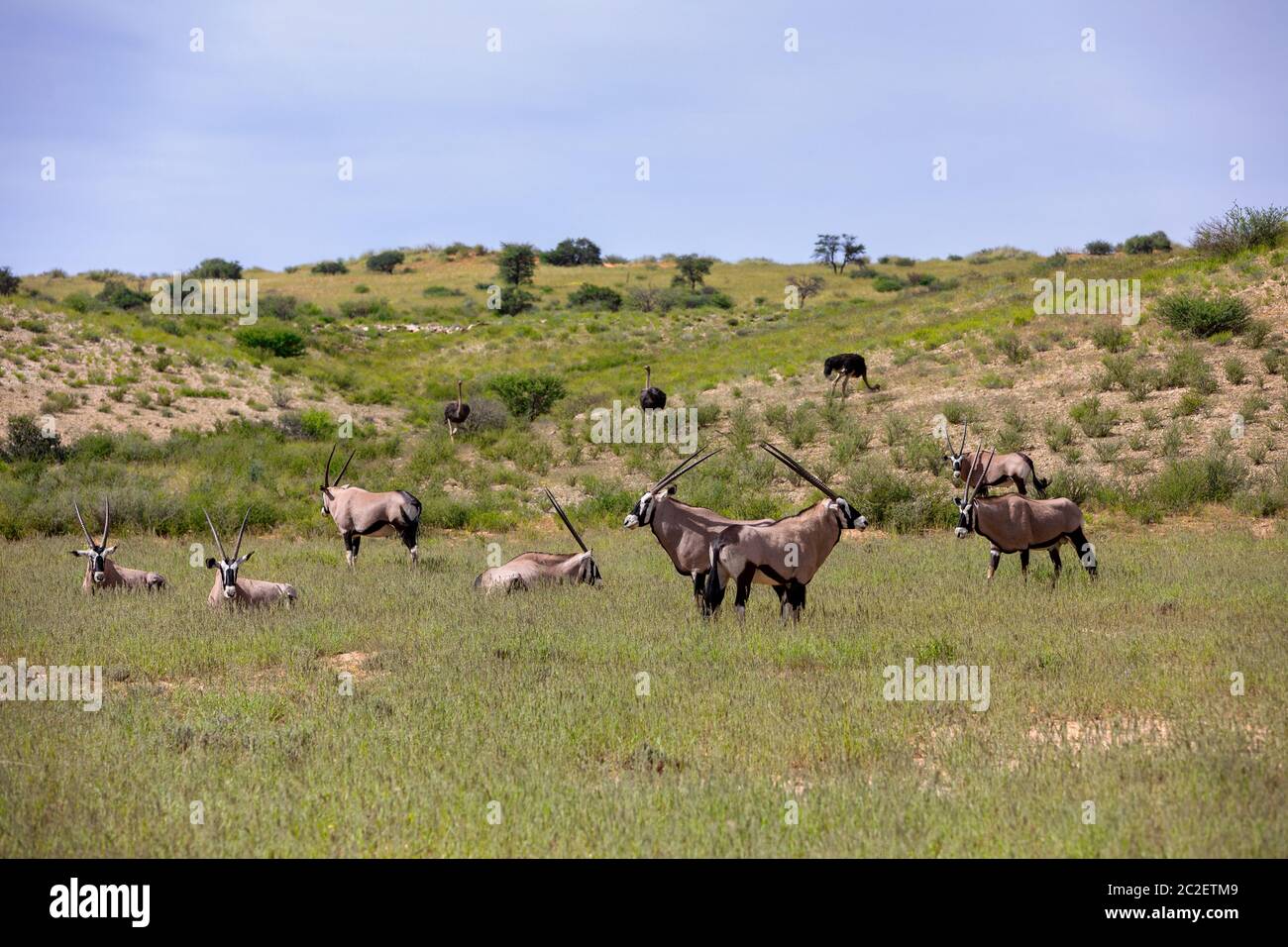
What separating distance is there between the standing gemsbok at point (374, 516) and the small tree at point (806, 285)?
178 ft

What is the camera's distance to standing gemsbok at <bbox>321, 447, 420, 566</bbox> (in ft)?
52.9

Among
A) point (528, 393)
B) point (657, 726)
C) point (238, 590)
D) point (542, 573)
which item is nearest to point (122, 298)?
point (528, 393)

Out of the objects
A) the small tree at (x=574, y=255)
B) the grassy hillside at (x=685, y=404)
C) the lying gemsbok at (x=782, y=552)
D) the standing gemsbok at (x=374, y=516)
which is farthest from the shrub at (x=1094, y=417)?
the small tree at (x=574, y=255)

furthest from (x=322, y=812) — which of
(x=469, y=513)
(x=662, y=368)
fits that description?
(x=662, y=368)

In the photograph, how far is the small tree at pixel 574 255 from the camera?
9375 cm

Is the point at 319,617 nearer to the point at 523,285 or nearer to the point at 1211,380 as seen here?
the point at 1211,380

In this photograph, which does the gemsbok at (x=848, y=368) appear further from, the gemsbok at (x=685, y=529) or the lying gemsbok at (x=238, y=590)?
the lying gemsbok at (x=238, y=590)

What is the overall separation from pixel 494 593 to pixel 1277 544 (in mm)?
11461

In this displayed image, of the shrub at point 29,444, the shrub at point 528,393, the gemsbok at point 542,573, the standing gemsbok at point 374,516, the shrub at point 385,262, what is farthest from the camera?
the shrub at point 385,262

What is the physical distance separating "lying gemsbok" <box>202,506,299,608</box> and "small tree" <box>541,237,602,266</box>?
83198 millimetres

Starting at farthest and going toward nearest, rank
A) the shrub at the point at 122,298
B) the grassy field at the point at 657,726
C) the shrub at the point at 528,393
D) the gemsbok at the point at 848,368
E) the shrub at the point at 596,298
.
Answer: the shrub at the point at 596,298 < the shrub at the point at 122,298 < the shrub at the point at 528,393 < the gemsbok at the point at 848,368 < the grassy field at the point at 657,726

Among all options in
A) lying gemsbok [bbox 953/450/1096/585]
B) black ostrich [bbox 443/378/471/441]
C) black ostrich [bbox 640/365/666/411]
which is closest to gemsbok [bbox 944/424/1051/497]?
lying gemsbok [bbox 953/450/1096/585]

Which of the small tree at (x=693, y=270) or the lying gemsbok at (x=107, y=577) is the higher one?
the small tree at (x=693, y=270)

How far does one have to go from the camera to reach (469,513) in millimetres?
21594
